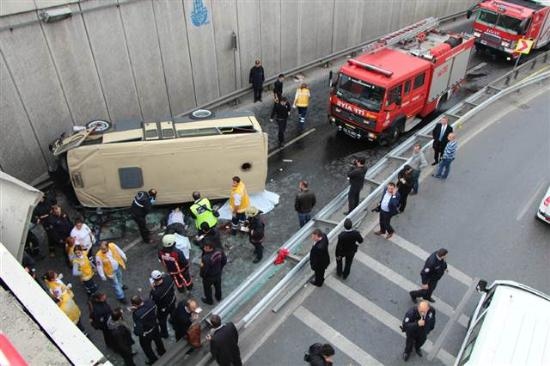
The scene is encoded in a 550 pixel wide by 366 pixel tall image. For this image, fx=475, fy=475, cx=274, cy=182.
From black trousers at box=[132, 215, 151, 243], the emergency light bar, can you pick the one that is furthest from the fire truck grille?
black trousers at box=[132, 215, 151, 243]

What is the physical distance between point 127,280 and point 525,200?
30.4 ft

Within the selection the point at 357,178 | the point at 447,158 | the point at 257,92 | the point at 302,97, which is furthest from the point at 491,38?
the point at 357,178

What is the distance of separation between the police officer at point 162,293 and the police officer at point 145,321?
11.3 inches

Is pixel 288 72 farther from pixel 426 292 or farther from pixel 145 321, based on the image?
pixel 145 321

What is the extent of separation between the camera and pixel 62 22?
1123cm

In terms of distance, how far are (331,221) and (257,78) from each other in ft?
26.1

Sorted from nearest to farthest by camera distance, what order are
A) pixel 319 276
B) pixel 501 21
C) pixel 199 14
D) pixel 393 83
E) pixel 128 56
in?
pixel 319 276 → pixel 128 56 → pixel 393 83 → pixel 199 14 → pixel 501 21

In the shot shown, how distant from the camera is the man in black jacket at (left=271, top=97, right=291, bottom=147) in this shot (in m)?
13.7

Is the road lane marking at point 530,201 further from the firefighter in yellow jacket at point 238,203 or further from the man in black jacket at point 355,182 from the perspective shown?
the firefighter in yellow jacket at point 238,203

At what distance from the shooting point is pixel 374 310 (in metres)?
8.48

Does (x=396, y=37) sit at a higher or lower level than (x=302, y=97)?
higher

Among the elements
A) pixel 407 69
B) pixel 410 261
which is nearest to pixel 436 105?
pixel 407 69

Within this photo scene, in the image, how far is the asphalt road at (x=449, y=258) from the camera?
7887 millimetres

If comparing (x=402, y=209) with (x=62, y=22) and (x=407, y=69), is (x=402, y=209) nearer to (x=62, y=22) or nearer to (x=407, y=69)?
(x=407, y=69)
